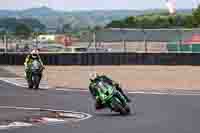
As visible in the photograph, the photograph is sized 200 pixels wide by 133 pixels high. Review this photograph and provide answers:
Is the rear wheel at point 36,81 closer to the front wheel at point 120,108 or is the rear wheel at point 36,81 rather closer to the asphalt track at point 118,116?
the asphalt track at point 118,116

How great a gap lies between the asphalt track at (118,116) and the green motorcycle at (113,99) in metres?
0.23

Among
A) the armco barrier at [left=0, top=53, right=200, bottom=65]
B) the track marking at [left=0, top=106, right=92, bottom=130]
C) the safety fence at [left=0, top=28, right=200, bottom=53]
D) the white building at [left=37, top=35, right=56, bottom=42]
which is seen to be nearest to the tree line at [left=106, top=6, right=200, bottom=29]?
Answer: the white building at [left=37, top=35, right=56, bottom=42]

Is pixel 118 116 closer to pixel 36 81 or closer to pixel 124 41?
pixel 36 81

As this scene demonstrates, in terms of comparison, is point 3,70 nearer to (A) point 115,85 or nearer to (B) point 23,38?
(B) point 23,38

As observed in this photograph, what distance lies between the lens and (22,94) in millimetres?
28953

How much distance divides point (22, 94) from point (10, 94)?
19.3 inches

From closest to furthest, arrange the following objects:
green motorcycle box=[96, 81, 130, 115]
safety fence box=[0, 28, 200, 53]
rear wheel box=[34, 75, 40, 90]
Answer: green motorcycle box=[96, 81, 130, 115], rear wheel box=[34, 75, 40, 90], safety fence box=[0, 28, 200, 53]

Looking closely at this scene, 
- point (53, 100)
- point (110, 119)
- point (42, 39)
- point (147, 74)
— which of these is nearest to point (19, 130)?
point (110, 119)

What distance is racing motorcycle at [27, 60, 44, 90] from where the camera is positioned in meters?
31.8

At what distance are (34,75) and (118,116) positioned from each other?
485 inches

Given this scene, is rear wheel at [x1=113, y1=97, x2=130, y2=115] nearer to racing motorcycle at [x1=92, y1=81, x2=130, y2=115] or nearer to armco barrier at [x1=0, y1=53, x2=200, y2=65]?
racing motorcycle at [x1=92, y1=81, x2=130, y2=115]

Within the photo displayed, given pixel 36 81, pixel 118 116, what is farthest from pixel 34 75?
pixel 118 116

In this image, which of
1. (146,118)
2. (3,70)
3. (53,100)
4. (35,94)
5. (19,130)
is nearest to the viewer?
(19,130)

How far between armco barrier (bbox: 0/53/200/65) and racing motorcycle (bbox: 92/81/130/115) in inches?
908
